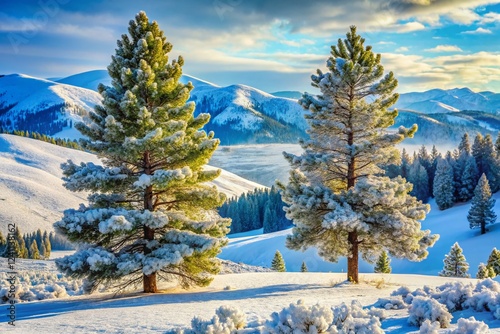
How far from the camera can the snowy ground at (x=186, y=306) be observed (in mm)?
8711

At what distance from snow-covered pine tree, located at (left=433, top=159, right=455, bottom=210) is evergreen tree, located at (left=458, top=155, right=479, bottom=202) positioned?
2.14m

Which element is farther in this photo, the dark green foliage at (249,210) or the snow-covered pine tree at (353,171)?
the dark green foliage at (249,210)

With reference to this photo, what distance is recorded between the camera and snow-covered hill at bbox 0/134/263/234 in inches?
3871

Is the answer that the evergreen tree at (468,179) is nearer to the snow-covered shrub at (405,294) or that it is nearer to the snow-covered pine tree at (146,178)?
the snow-covered pine tree at (146,178)

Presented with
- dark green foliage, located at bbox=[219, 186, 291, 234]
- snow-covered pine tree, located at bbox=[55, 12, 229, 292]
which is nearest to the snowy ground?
snow-covered pine tree, located at bbox=[55, 12, 229, 292]

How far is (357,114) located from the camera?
1677cm

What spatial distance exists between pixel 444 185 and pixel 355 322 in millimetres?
75810

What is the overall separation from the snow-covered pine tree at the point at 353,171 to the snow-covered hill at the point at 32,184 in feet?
292

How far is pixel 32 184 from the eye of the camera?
112125mm

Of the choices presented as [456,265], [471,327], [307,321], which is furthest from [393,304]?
[456,265]

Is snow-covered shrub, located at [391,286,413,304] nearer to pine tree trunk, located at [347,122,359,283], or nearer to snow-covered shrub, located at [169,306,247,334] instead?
snow-covered shrub, located at [169,306,247,334]

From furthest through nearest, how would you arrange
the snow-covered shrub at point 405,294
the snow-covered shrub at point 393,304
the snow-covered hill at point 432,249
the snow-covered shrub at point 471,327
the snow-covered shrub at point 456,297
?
the snow-covered hill at point 432,249 < the snow-covered shrub at point 405,294 < the snow-covered shrub at point 393,304 < the snow-covered shrub at point 456,297 < the snow-covered shrub at point 471,327

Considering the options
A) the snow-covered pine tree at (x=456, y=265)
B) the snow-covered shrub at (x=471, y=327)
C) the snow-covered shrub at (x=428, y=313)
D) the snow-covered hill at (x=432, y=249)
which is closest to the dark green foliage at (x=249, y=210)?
the snow-covered hill at (x=432, y=249)

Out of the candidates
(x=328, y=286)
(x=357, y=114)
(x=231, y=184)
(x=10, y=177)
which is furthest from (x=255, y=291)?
(x=231, y=184)
